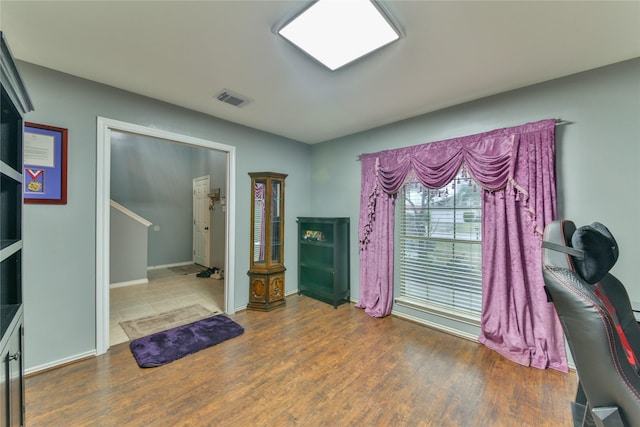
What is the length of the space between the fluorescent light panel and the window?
1712mm

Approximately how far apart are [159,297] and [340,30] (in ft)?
13.8

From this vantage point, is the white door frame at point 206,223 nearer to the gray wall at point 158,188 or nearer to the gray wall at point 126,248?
the gray wall at point 158,188

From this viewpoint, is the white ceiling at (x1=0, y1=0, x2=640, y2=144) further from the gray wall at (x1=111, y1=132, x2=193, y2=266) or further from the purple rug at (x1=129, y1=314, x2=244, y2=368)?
the gray wall at (x1=111, y1=132, x2=193, y2=266)

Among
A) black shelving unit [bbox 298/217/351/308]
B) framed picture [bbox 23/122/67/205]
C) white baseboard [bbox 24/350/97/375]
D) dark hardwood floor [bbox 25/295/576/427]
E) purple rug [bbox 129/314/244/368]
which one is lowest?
dark hardwood floor [bbox 25/295/576/427]

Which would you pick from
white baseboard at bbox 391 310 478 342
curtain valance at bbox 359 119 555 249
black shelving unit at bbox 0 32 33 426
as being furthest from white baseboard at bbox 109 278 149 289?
curtain valance at bbox 359 119 555 249

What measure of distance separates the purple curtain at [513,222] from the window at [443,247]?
6.1 inches

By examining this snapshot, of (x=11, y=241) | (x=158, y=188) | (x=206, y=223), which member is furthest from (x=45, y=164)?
(x=158, y=188)

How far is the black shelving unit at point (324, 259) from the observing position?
351cm

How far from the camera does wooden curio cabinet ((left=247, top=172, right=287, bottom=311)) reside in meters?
3.35

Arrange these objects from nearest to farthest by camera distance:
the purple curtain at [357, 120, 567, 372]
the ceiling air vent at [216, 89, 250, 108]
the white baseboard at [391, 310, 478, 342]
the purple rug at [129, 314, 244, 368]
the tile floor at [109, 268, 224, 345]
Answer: the purple curtain at [357, 120, 567, 372], the purple rug at [129, 314, 244, 368], the ceiling air vent at [216, 89, 250, 108], the white baseboard at [391, 310, 478, 342], the tile floor at [109, 268, 224, 345]

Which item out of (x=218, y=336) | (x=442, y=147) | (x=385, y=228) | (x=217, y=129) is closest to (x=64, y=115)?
(x=217, y=129)

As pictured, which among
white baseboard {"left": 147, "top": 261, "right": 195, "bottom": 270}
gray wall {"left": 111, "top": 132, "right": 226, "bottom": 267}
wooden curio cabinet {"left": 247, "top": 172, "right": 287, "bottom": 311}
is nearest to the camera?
wooden curio cabinet {"left": 247, "top": 172, "right": 287, "bottom": 311}

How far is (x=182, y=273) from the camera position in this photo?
212 inches

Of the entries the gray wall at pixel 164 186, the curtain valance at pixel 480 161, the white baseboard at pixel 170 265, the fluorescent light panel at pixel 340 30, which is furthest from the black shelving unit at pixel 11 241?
the white baseboard at pixel 170 265
